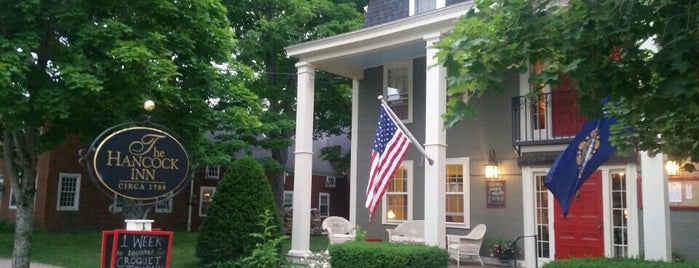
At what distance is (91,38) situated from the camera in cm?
1052

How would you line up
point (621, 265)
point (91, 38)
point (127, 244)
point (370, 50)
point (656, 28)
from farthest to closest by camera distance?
1. point (370, 50)
2. point (91, 38)
3. point (621, 265)
4. point (127, 244)
5. point (656, 28)

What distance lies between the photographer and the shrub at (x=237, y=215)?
39.5ft

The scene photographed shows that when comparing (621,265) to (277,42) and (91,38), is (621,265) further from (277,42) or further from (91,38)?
(277,42)

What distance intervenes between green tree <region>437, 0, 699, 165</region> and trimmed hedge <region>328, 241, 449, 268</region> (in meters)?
4.41

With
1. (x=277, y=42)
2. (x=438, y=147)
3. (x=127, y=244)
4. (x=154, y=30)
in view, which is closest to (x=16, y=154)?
(x=154, y=30)

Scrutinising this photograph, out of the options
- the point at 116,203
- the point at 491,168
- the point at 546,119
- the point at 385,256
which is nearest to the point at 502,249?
the point at 491,168

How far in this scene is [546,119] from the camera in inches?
504

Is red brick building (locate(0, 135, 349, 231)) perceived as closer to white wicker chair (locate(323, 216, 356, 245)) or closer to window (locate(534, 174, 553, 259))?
white wicker chair (locate(323, 216, 356, 245))

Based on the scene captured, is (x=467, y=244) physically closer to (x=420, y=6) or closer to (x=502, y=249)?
(x=502, y=249)

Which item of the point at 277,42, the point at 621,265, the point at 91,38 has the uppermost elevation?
the point at 277,42

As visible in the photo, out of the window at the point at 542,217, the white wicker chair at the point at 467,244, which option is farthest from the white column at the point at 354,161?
the window at the point at 542,217

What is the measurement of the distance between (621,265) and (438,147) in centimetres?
480

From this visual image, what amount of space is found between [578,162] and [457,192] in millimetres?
5091

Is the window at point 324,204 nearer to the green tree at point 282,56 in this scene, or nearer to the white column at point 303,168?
the green tree at point 282,56
